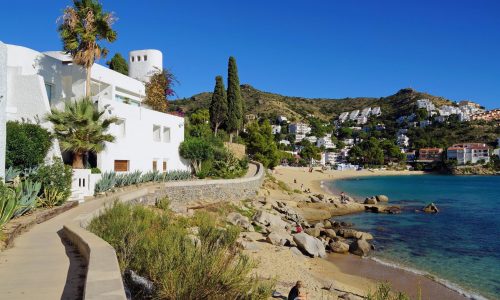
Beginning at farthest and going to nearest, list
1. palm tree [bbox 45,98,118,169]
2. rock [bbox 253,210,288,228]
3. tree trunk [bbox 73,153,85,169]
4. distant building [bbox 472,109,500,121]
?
distant building [bbox 472,109,500,121], rock [bbox 253,210,288,228], tree trunk [bbox 73,153,85,169], palm tree [bbox 45,98,118,169]

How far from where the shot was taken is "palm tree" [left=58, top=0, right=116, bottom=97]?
21.5 meters

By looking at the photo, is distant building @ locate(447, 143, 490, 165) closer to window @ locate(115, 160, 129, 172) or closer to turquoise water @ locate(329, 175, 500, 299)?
turquoise water @ locate(329, 175, 500, 299)

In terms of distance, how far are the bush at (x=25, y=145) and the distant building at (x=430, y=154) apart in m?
139

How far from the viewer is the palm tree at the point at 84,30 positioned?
21516mm

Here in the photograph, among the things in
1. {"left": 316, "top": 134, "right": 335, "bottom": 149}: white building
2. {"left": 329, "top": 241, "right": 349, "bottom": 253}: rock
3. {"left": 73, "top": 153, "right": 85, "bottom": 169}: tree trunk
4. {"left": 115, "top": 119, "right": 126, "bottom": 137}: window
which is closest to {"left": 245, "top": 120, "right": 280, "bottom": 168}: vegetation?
{"left": 115, "top": 119, "right": 126, "bottom": 137}: window

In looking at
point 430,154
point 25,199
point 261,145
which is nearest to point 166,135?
point 25,199

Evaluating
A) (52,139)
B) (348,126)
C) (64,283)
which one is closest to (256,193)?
(52,139)

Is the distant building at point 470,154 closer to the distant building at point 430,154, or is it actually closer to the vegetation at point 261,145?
the distant building at point 430,154

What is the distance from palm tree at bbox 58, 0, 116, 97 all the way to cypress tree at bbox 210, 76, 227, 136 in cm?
2601

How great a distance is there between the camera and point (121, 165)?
79.9ft

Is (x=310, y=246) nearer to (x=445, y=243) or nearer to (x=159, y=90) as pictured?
(x=445, y=243)

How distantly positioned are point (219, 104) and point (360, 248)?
3203 cm

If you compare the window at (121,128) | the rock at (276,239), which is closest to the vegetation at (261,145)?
the window at (121,128)

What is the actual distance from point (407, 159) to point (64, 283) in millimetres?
155359
